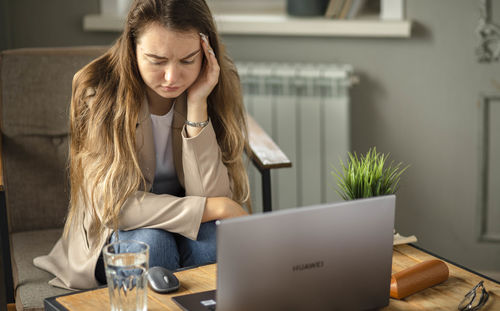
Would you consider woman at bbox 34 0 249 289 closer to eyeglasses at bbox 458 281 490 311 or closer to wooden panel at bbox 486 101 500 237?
eyeglasses at bbox 458 281 490 311

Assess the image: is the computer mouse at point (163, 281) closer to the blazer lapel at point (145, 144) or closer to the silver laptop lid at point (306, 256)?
the silver laptop lid at point (306, 256)

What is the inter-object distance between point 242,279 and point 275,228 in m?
0.09

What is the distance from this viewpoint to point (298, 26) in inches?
95.3

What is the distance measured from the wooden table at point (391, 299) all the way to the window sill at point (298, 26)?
1.27 m

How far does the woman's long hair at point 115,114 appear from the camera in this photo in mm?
1457

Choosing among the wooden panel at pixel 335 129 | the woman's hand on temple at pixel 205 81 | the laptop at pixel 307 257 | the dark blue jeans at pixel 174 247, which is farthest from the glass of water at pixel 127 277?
the wooden panel at pixel 335 129

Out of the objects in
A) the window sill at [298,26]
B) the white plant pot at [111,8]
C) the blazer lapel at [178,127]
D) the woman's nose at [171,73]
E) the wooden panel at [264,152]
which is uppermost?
the white plant pot at [111,8]

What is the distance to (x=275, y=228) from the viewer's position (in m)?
0.94

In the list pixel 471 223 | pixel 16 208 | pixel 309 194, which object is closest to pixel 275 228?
pixel 16 208

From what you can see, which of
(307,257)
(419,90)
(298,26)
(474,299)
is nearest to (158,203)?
(307,257)

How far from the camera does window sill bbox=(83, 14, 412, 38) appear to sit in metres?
2.36

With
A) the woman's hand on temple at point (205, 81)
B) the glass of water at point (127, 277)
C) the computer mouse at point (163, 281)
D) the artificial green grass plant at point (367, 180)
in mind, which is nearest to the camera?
the glass of water at point (127, 277)

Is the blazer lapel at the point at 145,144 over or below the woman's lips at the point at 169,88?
below

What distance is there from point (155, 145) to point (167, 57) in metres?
0.29
